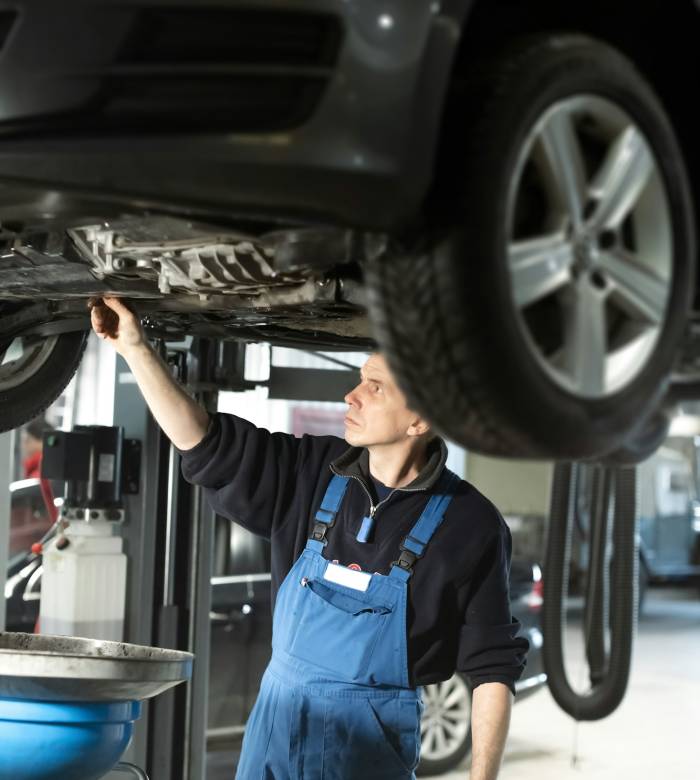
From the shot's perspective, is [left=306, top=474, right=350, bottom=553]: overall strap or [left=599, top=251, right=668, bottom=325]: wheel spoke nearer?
[left=599, top=251, right=668, bottom=325]: wheel spoke

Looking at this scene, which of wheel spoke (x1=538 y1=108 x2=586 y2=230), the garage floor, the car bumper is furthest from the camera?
the garage floor

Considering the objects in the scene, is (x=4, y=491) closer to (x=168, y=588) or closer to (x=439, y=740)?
(x=168, y=588)

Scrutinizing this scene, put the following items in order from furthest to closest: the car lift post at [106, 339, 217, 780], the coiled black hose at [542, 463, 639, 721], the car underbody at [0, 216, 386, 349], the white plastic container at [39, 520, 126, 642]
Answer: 1. the car lift post at [106, 339, 217, 780]
2. the white plastic container at [39, 520, 126, 642]
3. the coiled black hose at [542, 463, 639, 721]
4. the car underbody at [0, 216, 386, 349]

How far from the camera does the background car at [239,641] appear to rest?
175 inches

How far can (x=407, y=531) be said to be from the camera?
2.42m

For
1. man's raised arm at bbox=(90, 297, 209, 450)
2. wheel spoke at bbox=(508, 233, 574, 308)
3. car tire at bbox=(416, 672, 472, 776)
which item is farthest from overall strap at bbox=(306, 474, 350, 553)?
car tire at bbox=(416, 672, 472, 776)

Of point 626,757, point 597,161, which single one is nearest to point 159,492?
point 597,161

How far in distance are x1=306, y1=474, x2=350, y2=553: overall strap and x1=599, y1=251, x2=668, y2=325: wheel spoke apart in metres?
1.27

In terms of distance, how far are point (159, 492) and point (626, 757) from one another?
3.31 m

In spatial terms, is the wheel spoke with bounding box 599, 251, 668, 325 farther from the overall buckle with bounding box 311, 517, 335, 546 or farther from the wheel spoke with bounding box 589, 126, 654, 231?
the overall buckle with bounding box 311, 517, 335, 546

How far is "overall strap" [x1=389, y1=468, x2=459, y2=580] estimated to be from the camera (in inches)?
91.9

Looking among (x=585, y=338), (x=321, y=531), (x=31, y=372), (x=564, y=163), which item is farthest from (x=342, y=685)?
(x=564, y=163)

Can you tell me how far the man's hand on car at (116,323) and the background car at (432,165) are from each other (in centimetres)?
72

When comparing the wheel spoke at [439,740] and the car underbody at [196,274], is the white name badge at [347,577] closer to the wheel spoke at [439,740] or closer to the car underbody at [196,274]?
the car underbody at [196,274]
